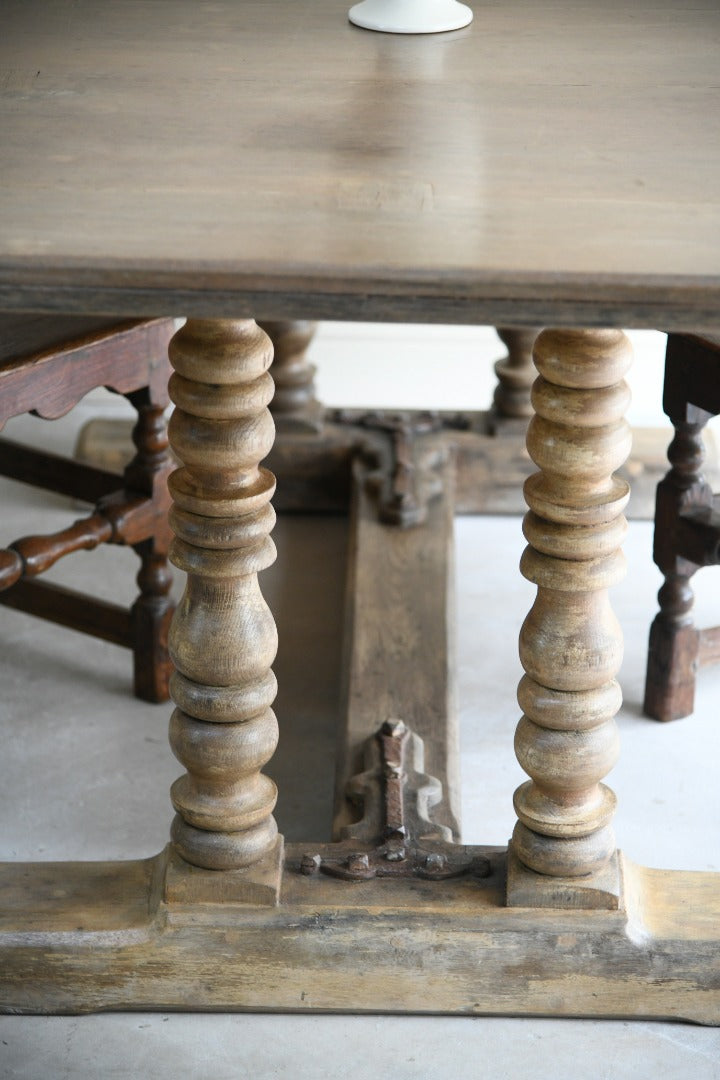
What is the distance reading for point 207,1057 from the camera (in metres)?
1.66

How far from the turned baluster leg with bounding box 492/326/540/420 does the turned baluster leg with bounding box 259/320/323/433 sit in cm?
39

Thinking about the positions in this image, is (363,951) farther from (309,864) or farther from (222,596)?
(222,596)

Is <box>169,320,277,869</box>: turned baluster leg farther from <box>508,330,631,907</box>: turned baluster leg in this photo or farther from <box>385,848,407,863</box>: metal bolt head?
<box>508,330,631,907</box>: turned baluster leg

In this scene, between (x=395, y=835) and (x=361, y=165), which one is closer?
(x=361, y=165)

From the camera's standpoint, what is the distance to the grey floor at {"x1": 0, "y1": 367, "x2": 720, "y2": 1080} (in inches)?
65.3

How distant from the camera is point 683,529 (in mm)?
2178

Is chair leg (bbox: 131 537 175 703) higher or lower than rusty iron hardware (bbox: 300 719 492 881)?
lower

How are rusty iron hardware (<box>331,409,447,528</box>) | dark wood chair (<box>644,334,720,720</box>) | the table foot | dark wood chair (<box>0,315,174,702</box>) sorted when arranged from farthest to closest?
rusty iron hardware (<box>331,409,447,528</box>) → dark wood chair (<box>644,334,720,720</box>) → dark wood chair (<box>0,315,174,702</box>) → the table foot

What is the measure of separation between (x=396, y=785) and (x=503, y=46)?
1.06 m

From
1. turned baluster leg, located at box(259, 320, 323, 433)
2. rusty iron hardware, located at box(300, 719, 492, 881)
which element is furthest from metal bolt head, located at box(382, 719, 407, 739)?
turned baluster leg, located at box(259, 320, 323, 433)

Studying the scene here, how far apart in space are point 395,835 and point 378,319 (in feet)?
2.48

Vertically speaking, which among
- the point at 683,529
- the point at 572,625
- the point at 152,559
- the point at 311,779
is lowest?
the point at 311,779

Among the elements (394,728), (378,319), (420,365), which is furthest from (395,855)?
(420,365)

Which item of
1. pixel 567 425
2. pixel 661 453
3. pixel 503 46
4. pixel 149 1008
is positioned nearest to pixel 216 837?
pixel 149 1008
